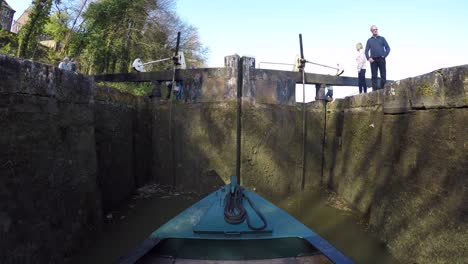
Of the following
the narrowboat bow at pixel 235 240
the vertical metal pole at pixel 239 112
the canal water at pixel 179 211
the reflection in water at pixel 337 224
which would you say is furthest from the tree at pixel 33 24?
the narrowboat bow at pixel 235 240

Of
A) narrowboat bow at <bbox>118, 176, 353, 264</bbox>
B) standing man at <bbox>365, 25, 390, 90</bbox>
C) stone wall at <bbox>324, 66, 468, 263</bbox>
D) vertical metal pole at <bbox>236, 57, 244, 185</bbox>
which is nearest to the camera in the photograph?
narrowboat bow at <bbox>118, 176, 353, 264</bbox>

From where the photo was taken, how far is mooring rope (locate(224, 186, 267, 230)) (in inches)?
133

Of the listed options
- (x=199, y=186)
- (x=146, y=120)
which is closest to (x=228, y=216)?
(x=199, y=186)

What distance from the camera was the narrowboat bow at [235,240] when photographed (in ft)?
10.0

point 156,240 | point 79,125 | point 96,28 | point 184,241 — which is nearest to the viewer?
point 156,240

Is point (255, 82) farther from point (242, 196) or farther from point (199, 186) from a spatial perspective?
point (242, 196)

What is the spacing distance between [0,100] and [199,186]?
464 cm

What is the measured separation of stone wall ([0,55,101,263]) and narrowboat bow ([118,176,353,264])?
1438 millimetres

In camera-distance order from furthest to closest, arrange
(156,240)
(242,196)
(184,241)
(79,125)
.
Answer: (79,125) → (242,196) → (184,241) → (156,240)

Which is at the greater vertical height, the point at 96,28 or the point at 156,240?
the point at 96,28

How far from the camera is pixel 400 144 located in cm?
454

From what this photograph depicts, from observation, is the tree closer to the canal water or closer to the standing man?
the canal water

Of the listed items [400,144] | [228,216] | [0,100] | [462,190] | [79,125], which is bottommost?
[228,216]

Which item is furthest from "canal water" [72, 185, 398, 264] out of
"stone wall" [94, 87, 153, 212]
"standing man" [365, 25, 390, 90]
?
"standing man" [365, 25, 390, 90]
